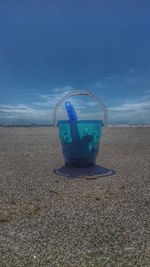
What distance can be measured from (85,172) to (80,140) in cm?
46

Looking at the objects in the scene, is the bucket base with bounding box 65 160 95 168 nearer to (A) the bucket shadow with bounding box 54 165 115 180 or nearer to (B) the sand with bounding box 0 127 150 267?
(A) the bucket shadow with bounding box 54 165 115 180

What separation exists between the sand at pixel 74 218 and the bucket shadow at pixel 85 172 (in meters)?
0.06

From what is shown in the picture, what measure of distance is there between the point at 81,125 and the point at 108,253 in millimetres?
2520

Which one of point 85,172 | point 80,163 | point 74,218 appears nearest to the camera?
point 74,218

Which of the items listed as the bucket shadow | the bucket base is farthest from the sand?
the bucket base

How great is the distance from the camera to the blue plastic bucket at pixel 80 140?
427cm

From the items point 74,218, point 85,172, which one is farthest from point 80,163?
point 74,218

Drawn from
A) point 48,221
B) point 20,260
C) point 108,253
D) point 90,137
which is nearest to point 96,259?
point 108,253

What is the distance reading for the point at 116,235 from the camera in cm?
212

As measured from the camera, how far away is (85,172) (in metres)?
4.22

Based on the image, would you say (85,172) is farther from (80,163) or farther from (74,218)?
(74,218)

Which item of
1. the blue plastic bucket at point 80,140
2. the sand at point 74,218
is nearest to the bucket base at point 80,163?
the blue plastic bucket at point 80,140

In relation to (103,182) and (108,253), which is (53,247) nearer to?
(108,253)

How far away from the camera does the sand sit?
1.83m
